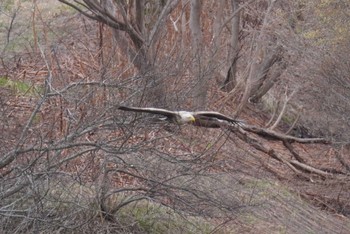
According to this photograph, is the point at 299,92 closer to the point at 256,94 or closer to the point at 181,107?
the point at 256,94

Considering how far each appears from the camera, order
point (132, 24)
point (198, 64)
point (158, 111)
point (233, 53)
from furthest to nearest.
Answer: point (233, 53) → point (198, 64) → point (132, 24) → point (158, 111)

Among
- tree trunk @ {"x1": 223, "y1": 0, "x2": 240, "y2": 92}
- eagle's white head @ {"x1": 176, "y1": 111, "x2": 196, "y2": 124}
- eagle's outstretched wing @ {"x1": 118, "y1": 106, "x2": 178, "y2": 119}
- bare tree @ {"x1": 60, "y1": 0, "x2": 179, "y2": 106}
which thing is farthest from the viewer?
tree trunk @ {"x1": 223, "y1": 0, "x2": 240, "y2": 92}

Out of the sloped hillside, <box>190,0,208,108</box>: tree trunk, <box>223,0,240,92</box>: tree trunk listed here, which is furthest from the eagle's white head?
<box>223,0,240,92</box>: tree trunk

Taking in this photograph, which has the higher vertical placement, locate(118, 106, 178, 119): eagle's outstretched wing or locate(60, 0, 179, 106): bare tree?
locate(118, 106, 178, 119): eagle's outstretched wing

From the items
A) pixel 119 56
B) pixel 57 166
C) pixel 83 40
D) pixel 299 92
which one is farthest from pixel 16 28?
pixel 57 166

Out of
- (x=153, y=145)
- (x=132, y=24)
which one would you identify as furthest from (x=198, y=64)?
(x=153, y=145)

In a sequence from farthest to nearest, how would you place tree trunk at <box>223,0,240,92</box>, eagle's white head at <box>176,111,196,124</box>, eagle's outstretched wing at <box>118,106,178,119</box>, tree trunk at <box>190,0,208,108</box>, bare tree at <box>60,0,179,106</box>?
tree trunk at <box>223,0,240,92</box> < tree trunk at <box>190,0,208,108</box> < bare tree at <box>60,0,179,106</box> < eagle's outstretched wing at <box>118,106,178,119</box> < eagle's white head at <box>176,111,196,124</box>

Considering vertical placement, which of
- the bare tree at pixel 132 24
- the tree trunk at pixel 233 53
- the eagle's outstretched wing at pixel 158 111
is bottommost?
the tree trunk at pixel 233 53

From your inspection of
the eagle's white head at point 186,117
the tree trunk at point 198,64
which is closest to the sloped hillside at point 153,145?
the tree trunk at point 198,64

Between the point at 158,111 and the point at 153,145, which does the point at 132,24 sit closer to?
the point at 153,145

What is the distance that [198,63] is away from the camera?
10656 millimetres

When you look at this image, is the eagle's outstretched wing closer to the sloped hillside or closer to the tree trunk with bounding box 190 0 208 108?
the sloped hillside

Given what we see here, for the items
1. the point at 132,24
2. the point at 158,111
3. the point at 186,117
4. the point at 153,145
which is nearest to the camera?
the point at 186,117

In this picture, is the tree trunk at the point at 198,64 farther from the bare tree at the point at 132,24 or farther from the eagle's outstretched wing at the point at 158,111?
the eagle's outstretched wing at the point at 158,111
